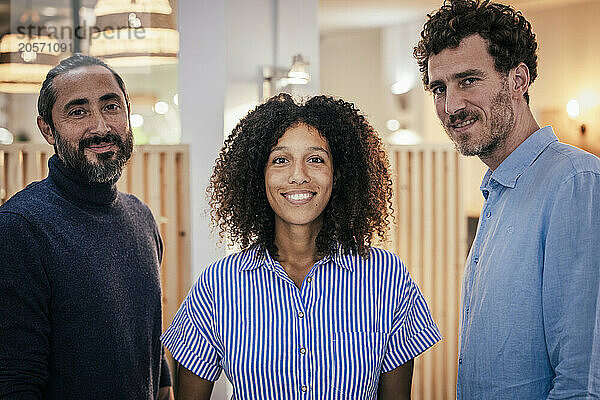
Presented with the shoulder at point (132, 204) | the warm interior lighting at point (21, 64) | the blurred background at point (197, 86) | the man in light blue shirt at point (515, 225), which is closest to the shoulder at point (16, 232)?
the shoulder at point (132, 204)

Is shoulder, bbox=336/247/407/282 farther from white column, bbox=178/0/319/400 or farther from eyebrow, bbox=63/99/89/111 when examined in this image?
white column, bbox=178/0/319/400

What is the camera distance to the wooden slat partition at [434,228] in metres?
4.69

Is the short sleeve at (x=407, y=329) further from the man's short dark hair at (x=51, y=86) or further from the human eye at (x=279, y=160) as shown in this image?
the man's short dark hair at (x=51, y=86)

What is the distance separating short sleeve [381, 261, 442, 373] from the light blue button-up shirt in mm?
118

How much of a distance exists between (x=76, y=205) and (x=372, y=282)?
3.08 ft

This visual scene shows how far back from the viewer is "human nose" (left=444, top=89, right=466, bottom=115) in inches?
78.6

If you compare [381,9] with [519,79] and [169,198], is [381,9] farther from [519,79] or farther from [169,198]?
[519,79]

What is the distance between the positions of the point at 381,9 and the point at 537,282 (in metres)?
5.64

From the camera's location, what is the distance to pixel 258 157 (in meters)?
2.12

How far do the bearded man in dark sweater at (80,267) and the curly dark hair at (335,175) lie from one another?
36 centimetres

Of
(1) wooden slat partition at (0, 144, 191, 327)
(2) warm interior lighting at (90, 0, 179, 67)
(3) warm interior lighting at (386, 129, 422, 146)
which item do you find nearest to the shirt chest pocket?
(1) wooden slat partition at (0, 144, 191, 327)

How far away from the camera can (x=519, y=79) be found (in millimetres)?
2033

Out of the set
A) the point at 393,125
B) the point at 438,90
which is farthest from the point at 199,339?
the point at 393,125

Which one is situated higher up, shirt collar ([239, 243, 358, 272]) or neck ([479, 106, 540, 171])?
neck ([479, 106, 540, 171])
